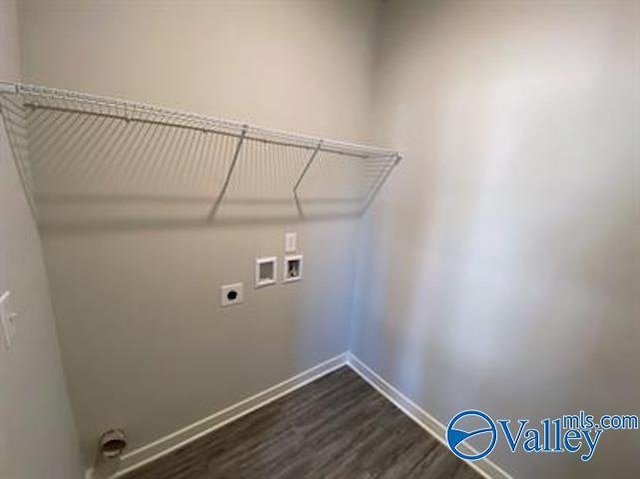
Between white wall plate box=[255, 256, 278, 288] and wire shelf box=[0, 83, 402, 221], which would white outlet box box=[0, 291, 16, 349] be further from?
white wall plate box=[255, 256, 278, 288]

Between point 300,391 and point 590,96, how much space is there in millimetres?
2265

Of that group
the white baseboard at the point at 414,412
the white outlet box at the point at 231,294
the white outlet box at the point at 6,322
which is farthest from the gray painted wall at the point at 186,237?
the white baseboard at the point at 414,412

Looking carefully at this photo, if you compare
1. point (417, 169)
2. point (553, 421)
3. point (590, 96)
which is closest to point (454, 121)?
point (417, 169)

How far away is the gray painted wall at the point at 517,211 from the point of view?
1.16 m

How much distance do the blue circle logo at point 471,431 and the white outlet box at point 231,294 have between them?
1449mm

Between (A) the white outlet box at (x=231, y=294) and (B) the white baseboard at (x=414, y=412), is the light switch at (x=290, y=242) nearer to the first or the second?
(A) the white outlet box at (x=231, y=294)

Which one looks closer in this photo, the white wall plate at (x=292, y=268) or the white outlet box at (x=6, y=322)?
the white outlet box at (x=6, y=322)

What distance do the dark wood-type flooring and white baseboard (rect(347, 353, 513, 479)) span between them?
0.04 m

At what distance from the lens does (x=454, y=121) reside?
161 cm

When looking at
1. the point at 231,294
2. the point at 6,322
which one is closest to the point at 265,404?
the point at 231,294

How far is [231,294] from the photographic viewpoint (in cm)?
165

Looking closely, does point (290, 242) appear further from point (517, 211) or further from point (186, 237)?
point (517, 211)

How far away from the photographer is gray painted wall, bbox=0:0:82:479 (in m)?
0.77

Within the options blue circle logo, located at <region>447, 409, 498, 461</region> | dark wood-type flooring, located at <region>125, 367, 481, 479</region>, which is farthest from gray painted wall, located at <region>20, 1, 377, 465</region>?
blue circle logo, located at <region>447, 409, 498, 461</region>
